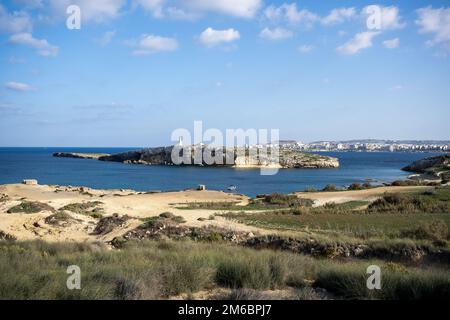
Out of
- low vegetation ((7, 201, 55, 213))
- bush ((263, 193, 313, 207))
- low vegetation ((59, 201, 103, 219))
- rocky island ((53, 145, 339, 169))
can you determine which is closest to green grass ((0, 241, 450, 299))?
low vegetation ((59, 201, 103, 219))

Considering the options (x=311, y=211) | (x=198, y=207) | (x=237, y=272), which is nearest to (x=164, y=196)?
(x=198, y=207)

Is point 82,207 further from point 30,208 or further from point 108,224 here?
point 108,224

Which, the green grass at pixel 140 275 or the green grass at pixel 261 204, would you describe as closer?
the green grass at pixel 140 275

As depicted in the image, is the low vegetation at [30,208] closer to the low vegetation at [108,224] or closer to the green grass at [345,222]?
the low vegetation at [108,224]

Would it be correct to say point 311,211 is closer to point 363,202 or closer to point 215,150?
point 363,202

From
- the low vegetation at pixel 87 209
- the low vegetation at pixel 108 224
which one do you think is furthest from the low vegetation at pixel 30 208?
the low vegetation at pixel 108 224

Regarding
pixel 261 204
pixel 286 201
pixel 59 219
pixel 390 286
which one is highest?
pixel 390 286

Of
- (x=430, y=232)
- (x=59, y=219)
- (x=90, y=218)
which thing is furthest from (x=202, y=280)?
(x=90, y=218)

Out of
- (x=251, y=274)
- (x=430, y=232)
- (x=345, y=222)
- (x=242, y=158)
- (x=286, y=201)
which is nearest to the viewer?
(x=251, y=274)

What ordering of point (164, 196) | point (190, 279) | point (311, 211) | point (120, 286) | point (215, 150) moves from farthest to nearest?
point (215, 150)
point (164, 196)
point (311, 211)
point (190, 279)
point (120, 286)

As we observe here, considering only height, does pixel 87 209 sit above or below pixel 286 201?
above

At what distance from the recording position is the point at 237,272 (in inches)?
308

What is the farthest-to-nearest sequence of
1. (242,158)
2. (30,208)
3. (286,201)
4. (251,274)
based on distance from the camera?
(242,158)
(286,201)
(30,208)
(251,274)
